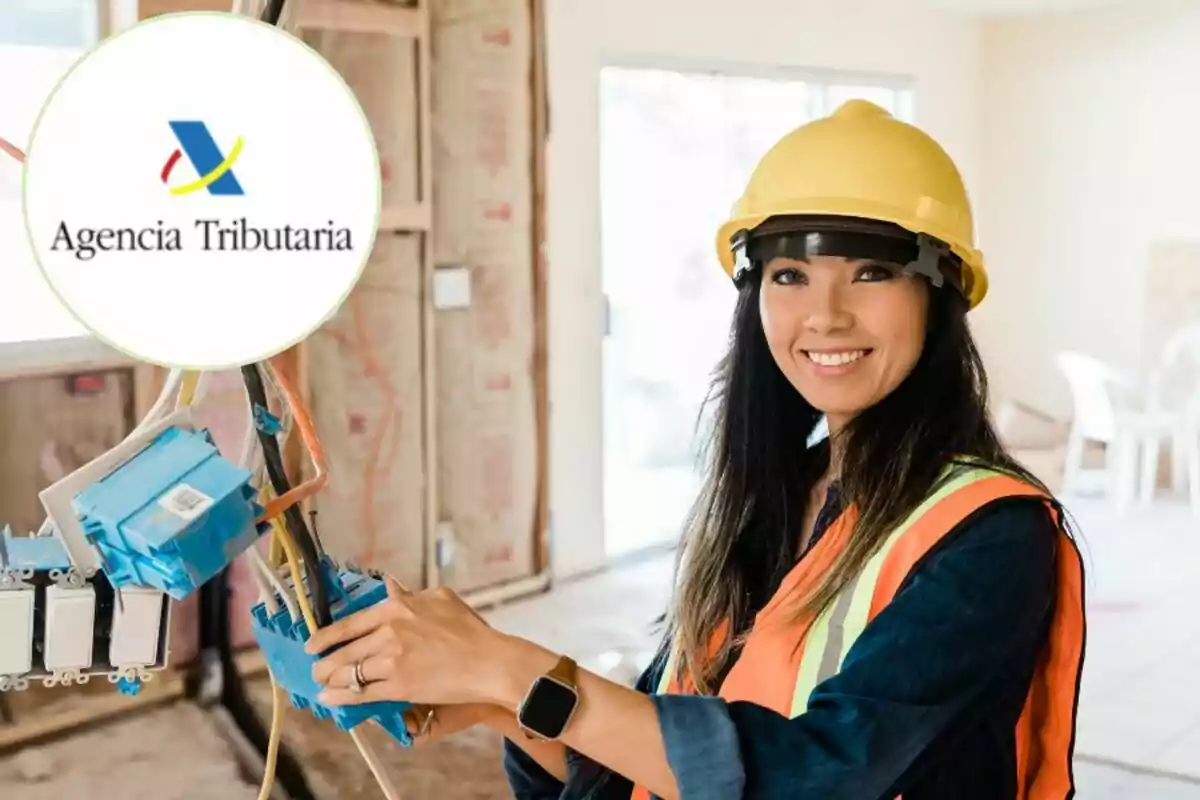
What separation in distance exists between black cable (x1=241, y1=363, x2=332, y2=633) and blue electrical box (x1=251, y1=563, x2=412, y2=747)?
2cm

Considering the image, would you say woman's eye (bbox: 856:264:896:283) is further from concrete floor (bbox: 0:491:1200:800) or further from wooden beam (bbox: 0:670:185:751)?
wooden beam (bbox: 0:670:185:751)

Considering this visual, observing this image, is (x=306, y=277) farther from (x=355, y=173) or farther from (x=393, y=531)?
(x=393, y=531)

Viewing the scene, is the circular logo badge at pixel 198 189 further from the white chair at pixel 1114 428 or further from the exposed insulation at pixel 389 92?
the white chair at pixel 1114 428

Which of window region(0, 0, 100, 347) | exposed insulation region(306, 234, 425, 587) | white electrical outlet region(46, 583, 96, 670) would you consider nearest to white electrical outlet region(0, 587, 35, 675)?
white electrical outlet region(46, 583, 96, 670)

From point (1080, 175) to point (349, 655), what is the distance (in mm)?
5825

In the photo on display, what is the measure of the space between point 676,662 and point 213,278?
0.72 meters

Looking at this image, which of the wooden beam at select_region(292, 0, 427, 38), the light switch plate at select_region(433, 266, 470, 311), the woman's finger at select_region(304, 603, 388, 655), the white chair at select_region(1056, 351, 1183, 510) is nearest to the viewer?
the woman's finger at select_region(304, 603, 388, 655)

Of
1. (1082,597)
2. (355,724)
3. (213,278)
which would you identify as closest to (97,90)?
(213,278)

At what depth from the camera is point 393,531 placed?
3533 millimetres

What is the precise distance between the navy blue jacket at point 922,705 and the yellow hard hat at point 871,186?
Result: 9.5 inches

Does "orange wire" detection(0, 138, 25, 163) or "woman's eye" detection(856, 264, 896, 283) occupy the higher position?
"orange wire" detection(0, 138, 25, 163)

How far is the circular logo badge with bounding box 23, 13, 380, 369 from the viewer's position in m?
0.61

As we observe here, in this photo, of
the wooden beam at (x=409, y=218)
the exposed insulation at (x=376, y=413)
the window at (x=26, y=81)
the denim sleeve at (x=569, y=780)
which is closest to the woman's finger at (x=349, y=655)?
the denim sleeve at (x=569, y=780)

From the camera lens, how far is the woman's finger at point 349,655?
0.72 meters
